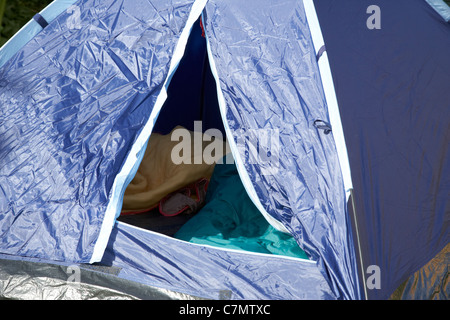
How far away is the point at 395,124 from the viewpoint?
7.55ft

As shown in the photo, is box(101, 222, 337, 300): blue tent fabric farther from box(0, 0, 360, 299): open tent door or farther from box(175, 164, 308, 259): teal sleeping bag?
box(175, 164, 308, 259): teal sleeping bag

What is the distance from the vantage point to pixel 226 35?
7.79 ft

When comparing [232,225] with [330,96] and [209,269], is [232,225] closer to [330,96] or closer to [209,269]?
[209,269]

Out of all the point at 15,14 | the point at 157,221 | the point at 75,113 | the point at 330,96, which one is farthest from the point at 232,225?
the point at 15,14

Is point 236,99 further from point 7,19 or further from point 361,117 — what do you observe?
point 7,19

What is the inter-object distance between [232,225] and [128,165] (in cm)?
58

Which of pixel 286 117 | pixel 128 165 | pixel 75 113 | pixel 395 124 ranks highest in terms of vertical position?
pixel 75 113

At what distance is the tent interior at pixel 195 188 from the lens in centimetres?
239

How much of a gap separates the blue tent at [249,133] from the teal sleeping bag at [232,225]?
0.09m

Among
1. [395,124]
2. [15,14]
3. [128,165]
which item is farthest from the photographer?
[15,14]

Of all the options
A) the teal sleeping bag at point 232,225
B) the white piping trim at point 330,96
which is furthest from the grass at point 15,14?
the white piping trim at point 330,96

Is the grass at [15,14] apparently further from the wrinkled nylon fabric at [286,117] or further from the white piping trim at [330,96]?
the white piping trim at [330,96]

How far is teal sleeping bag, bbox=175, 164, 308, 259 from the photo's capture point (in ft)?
7.45

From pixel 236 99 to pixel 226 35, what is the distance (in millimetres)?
282
